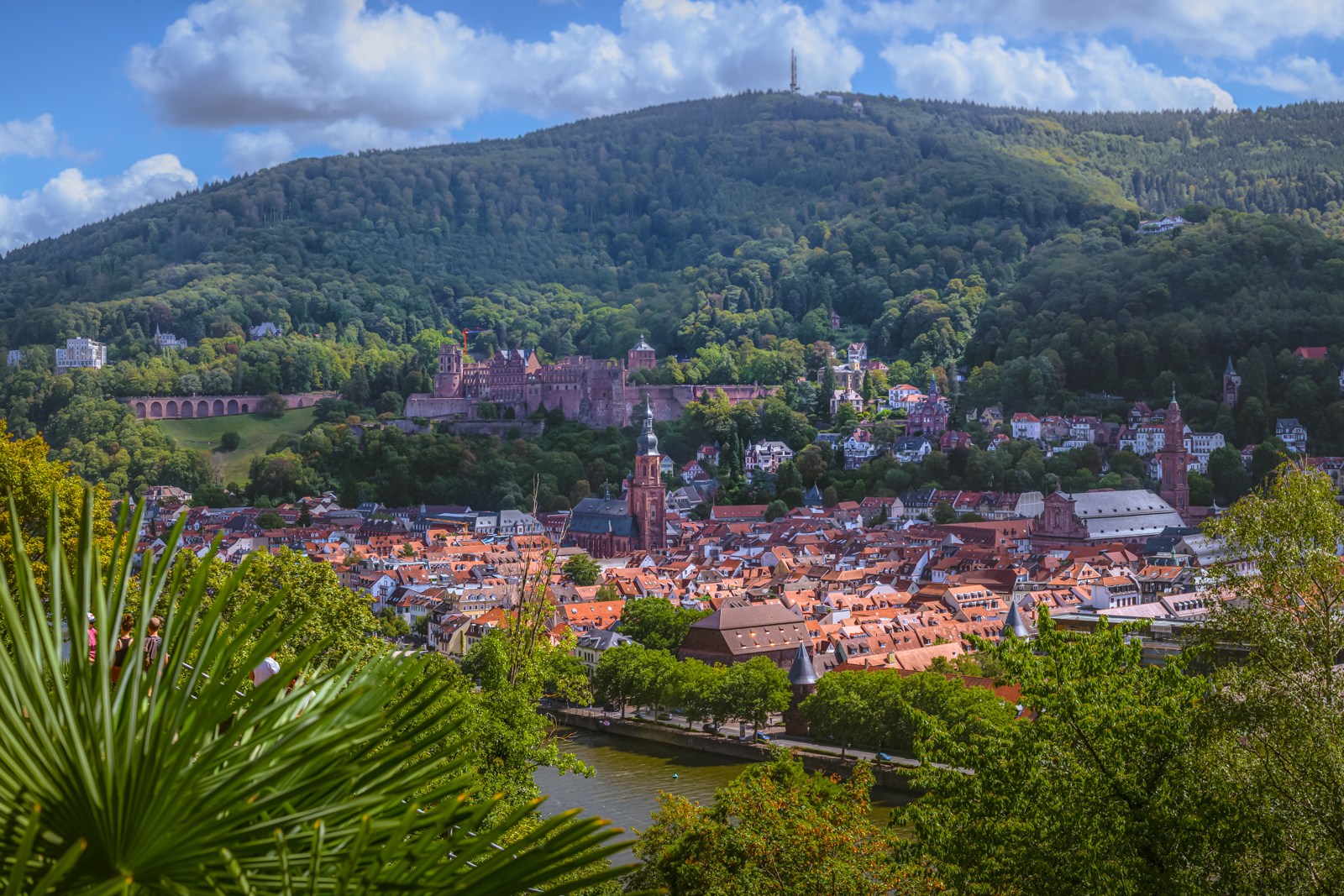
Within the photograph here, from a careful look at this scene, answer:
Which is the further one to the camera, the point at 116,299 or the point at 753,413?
the point at 116,299

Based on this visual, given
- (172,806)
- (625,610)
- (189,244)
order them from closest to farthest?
(172,806)
(625,610)
(189,244)

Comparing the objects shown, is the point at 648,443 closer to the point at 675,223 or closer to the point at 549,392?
the point at 549,392

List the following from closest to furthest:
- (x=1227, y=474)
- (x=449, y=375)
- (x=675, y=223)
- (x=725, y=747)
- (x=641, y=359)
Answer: (x=725, y=747) → (x=1227, y=474) → (x=449, y=375) → (x=641, y=359) → (x=675, y=223)

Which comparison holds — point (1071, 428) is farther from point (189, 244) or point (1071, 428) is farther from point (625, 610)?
point (189, 244)

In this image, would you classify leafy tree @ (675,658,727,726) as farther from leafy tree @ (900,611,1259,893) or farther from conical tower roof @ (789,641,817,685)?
leafy tree @ (900,611,1259,893)

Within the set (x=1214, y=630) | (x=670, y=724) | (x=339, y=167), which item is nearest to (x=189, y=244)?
(x=339, y=167)

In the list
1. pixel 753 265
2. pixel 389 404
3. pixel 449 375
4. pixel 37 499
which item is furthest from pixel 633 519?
pixel 37 499

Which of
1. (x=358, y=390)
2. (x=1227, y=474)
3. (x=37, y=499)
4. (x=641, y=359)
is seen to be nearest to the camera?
(x=37, y=499)

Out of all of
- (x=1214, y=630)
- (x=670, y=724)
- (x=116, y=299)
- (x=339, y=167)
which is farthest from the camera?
(x=339, y=167)

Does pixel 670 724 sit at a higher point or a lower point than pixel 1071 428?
lower
